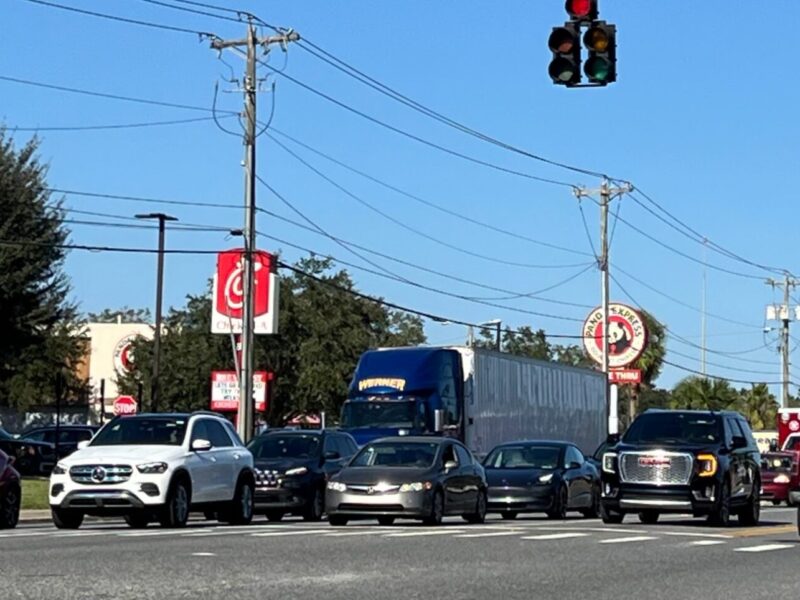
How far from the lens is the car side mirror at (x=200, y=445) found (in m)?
25.6

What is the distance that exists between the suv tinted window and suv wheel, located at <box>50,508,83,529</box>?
8.17 ft

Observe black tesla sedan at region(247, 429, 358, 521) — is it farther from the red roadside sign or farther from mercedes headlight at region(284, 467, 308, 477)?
the red roadside sign

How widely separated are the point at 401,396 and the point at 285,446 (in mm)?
7450

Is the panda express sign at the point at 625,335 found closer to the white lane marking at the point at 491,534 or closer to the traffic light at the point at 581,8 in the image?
the white lane marking at the point at 491,534

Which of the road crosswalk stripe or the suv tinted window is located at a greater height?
the suv tinted window

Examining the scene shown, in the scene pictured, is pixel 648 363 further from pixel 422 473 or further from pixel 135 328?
pixel 422 473

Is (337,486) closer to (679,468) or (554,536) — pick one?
(554,536)

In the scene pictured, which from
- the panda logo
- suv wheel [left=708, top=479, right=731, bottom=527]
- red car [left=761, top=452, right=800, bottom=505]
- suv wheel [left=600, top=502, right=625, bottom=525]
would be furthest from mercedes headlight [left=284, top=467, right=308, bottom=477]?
the panda logo

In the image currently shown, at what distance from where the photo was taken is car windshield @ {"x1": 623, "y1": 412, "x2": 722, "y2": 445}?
28703 mm

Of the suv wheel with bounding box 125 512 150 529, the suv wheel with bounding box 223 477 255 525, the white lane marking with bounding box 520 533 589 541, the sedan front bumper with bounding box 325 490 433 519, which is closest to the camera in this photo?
the white lane marking with bounding box 520 533 589 541

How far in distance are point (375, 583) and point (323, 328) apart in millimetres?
61238

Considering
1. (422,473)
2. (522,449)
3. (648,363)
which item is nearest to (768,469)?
(522,449)

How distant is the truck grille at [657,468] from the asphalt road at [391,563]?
8.05 feet

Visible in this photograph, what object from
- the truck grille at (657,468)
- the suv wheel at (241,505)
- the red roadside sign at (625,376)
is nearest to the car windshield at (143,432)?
the suv wheel at (241,505)
